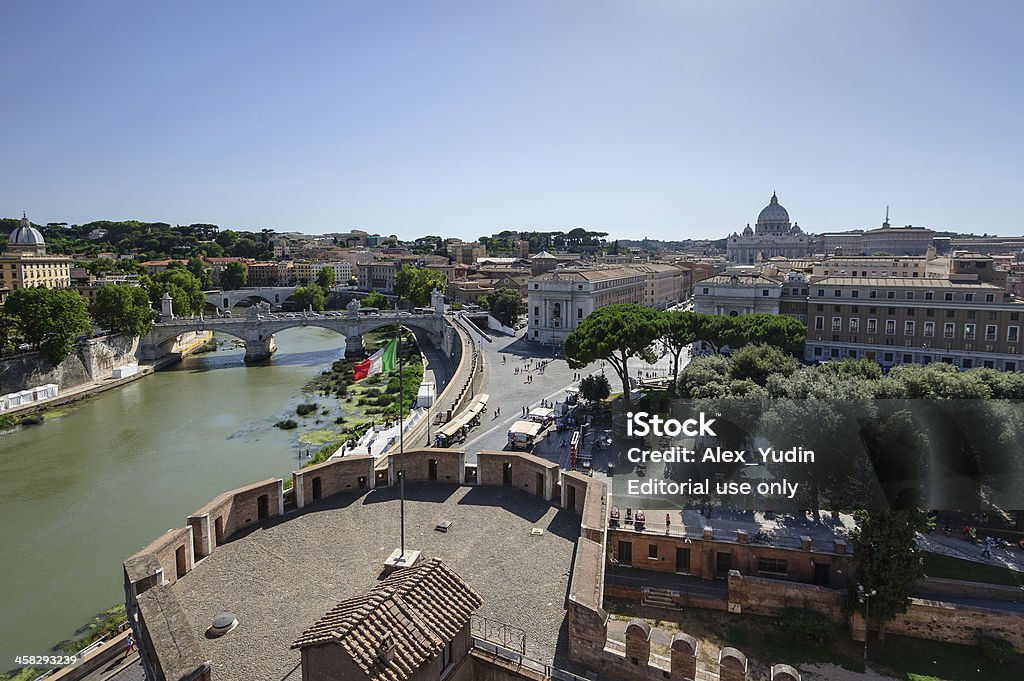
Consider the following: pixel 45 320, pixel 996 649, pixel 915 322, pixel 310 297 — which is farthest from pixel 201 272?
pixel 996 649

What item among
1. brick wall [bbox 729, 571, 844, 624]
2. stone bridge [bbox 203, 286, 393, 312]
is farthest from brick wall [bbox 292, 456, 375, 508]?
→ stone bridge [bbox 203, 286, 393, 312]

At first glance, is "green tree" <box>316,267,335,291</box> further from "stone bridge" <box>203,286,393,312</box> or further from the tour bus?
the tour bus

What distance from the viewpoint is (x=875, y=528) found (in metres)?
11.7

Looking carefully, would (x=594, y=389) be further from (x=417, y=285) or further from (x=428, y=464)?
(x=417, y=285)

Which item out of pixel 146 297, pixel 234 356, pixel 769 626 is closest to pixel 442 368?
pixel 234 356

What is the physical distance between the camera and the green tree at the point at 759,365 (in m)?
19.2

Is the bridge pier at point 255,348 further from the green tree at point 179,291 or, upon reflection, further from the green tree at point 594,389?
the green tree at point 594,389

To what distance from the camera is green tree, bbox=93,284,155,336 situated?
36.6 m

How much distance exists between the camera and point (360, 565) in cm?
855

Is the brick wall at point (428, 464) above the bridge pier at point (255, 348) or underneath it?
above

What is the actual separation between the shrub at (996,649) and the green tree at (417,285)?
166 ft

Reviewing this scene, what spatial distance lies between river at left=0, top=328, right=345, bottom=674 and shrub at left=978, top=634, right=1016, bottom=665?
16560mm

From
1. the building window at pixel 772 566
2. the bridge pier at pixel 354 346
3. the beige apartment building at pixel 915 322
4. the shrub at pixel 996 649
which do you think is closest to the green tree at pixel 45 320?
the bridge pier at pixel 354 346

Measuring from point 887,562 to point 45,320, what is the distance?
1354 inches
